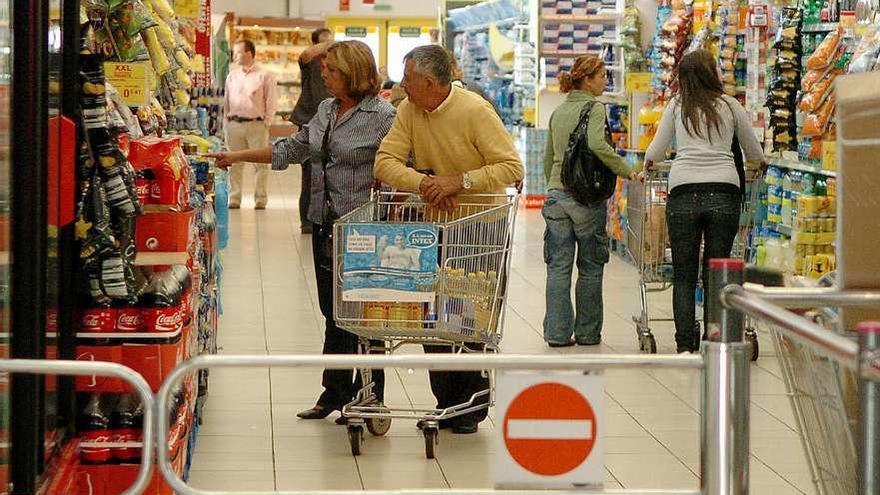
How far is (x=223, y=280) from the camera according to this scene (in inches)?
432

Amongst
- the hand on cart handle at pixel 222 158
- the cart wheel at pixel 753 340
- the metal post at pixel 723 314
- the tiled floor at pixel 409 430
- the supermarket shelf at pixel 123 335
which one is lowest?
the tiled floor at pixel 409 430

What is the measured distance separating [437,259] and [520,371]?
267cm

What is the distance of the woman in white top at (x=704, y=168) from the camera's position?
7523 mm

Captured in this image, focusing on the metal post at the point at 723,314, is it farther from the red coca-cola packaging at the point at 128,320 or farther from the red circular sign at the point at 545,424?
the red coca-cola packaging at the point at 128,320

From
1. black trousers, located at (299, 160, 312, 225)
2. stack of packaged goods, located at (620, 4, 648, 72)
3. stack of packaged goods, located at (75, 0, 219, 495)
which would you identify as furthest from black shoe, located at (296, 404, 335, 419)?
stack of packaged goods, located at (620, 4, 648, 72)

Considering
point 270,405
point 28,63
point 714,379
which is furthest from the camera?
point 270,405

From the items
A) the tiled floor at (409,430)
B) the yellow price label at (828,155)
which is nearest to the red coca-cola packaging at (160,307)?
the tiled floor at (409,430)

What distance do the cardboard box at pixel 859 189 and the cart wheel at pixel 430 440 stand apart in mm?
2800

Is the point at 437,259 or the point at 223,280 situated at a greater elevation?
the point at 437,259

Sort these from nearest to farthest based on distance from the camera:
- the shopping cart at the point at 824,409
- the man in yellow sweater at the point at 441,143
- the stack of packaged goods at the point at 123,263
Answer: the shopping cart at the point at 824,409, the stack of packaged goods at the point at 123,263, the man in yellow sweater at the point at 441,143

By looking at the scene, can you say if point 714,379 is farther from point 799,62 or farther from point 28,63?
point 799,62

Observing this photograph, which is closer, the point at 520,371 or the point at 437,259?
the point at 520,371

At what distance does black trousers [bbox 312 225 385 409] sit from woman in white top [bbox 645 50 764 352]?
190 cm

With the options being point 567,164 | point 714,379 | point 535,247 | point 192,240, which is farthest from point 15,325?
point 535,247
